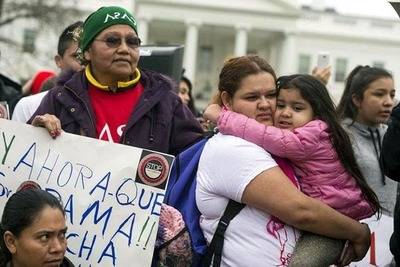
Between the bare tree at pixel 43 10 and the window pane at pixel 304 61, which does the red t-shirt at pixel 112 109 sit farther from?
the window pane at pixel 304 61

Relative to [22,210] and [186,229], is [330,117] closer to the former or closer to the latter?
[186,229]

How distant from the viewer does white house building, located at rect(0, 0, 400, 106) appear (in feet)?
208

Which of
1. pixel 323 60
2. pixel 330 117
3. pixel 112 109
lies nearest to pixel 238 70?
pixel 330 117

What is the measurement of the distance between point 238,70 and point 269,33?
64.8m

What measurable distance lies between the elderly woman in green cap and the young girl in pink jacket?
46 cm

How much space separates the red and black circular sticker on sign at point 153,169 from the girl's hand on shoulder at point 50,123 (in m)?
0.44

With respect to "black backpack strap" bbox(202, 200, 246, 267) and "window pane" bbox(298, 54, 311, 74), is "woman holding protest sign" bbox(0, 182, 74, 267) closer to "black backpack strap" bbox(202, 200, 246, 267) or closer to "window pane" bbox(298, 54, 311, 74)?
"black backpack strap" bbox(202, 200, 246, 267)

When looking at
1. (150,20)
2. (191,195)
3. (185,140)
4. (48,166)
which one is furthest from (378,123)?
(150,20)

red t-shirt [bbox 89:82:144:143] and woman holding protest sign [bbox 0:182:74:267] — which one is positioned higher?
red t-shirt [bbox 89:82:144:143]

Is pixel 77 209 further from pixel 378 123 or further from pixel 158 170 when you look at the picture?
pixel 378 123

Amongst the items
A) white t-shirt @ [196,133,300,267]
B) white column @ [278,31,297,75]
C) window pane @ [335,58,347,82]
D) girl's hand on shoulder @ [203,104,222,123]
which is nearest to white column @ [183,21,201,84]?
white column @ [278,31,297,75]

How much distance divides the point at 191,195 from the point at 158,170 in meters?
0.18

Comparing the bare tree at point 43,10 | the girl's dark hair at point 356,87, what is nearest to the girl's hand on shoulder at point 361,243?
the girl's dark hair at point 356,87

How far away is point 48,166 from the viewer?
3.29 meters
